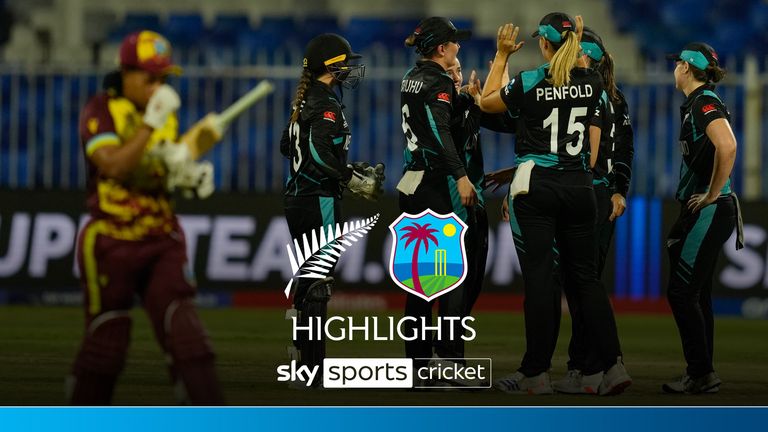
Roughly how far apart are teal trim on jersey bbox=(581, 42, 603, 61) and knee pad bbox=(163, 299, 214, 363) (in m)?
3.39

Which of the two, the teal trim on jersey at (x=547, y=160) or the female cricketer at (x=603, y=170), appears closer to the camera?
the teal trim on jersey at (x=547, y=160)

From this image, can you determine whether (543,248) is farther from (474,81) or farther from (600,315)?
(474,81)

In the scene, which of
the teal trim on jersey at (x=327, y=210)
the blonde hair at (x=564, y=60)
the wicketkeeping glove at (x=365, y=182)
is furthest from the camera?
the wicketkeeping glove at (x=365, y=182)

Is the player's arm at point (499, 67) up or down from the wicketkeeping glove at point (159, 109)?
up

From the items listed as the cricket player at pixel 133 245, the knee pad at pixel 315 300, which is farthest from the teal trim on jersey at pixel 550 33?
the cricket player at pixel 133 245

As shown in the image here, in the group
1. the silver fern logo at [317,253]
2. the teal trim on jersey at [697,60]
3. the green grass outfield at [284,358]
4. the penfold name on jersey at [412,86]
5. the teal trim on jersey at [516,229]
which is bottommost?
the green grass outfield at [284,358]

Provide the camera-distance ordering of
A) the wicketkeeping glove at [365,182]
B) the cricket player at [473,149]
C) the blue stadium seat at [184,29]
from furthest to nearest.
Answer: the blue stadium seat at [184,29] < the wicketkeeping glove at [365,182] < the cricket player at [473,149]

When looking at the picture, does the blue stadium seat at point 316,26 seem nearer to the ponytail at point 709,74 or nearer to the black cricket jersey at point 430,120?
the black cricket jersey at point 430,120

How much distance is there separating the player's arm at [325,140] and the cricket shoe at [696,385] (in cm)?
238

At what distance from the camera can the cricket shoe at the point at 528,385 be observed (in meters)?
8.03

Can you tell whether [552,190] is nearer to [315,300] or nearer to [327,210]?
[327,210]

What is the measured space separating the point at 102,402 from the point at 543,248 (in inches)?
114

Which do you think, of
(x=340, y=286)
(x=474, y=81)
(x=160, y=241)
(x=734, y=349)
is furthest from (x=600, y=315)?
(x=340, y=286)

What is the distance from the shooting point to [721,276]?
14695 mm
